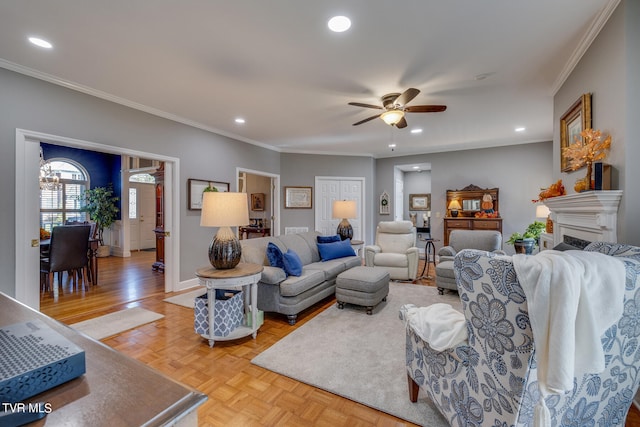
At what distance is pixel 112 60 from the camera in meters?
2.65

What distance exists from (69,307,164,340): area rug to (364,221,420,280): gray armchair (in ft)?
10.5

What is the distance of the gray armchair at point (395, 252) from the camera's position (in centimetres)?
466

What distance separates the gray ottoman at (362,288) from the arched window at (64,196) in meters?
7.06

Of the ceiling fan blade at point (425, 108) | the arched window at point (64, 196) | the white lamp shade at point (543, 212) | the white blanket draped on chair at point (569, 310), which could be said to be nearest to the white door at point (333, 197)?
the white lamp shade at point (543, 212)

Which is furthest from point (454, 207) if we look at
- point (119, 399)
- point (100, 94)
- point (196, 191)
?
point (119, 399)

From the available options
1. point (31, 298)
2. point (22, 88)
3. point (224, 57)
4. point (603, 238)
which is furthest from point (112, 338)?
point (603, 238)

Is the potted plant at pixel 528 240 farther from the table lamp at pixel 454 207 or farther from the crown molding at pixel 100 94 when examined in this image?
the crown molding at pixel 100 94

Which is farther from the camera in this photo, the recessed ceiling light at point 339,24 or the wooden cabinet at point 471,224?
the wooden cabinet at point 471,224

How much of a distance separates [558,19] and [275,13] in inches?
82.2

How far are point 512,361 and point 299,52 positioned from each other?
263 centimetres

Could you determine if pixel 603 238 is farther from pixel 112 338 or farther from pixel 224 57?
pixel 112 338

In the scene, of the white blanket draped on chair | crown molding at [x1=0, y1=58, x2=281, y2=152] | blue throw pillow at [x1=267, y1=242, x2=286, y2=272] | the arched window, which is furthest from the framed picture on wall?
the white blanket draped on chair

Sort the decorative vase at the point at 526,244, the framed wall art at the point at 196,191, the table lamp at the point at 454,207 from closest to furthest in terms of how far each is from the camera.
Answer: the framed wall art at the point at 196,191
the decorative vase at the point at 526,244
the table lamp at the point at 454,207

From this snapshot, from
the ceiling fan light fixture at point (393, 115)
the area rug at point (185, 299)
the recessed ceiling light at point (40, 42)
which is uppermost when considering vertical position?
the recessed ceiling light at point (40, 42)
